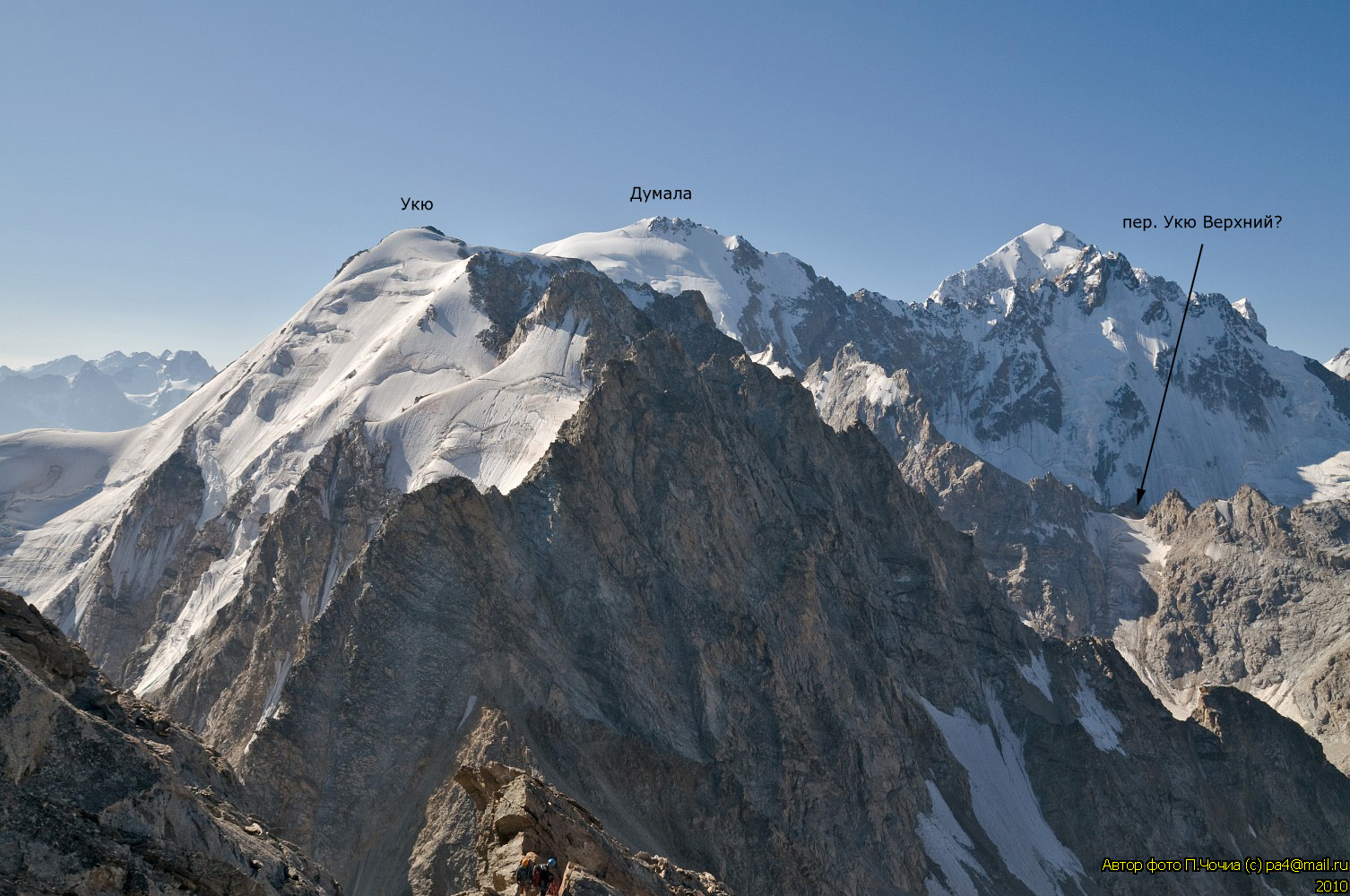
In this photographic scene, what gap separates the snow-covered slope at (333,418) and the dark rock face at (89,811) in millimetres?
59892

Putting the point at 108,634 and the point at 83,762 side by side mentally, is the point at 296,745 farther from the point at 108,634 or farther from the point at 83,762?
the point at 108,634

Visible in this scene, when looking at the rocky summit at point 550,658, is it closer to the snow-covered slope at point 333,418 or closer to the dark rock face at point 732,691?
the dark rock face at point 732,691

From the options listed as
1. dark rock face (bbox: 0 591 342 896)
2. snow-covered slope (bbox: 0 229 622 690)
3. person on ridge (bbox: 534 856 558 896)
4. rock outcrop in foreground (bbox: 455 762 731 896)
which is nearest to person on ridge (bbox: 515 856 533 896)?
person on ridge (bbox: 534 856 558 896)

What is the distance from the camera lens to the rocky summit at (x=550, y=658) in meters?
26.1

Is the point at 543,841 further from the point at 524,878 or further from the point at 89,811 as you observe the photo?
the point at 89,811

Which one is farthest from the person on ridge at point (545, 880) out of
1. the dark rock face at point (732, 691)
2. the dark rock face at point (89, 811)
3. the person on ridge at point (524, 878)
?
the dark rock face at point (732, 691)

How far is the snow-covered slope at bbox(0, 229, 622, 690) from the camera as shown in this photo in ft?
286

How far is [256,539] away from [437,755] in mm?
44120

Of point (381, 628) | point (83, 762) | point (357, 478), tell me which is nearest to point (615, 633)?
point (381, 628)

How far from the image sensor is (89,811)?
15039 millimetres

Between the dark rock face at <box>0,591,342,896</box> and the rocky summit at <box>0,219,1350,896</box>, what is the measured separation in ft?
0.20

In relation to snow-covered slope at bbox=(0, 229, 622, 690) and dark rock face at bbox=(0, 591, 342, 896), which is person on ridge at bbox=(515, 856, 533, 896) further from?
snow-covered slope at bbox=(0, 229, 622, 690)

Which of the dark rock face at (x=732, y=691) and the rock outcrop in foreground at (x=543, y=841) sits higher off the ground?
the dark rock face at (x=732, y=691)

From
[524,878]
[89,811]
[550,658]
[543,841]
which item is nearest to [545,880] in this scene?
[524,878]
